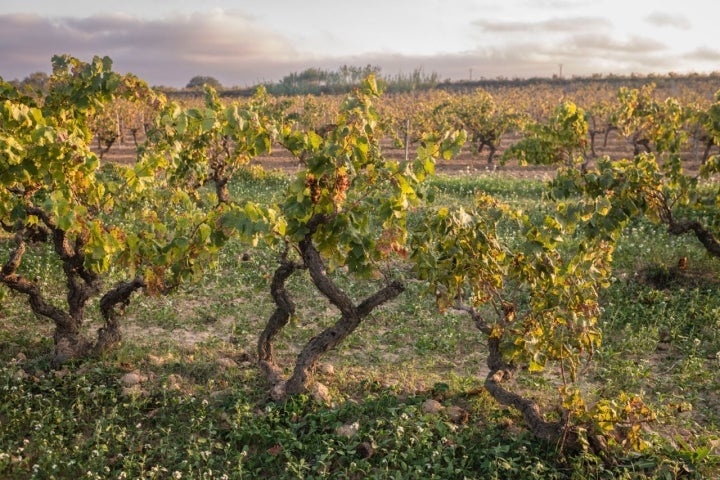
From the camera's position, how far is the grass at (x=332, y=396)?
5.45 metres

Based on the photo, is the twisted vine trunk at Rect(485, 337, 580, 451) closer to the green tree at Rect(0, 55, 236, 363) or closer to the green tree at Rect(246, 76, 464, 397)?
the green tree at Rect(246, 76, 464, 397)

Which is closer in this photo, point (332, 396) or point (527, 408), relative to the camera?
point (527, 408)

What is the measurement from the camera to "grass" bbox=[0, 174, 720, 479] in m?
5.45

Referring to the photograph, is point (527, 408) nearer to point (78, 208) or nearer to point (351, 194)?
point (351, 194)

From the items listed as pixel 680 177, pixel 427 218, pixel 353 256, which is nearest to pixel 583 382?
pixel 427 218

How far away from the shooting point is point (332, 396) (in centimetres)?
659

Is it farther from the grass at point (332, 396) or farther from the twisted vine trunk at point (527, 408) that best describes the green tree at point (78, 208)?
the twisted vine trunk at point (527, 408)

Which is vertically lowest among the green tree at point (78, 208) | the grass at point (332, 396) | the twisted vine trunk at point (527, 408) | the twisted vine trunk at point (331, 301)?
the grass at point (332, 396)

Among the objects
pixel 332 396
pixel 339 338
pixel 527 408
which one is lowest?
pixel 332 396

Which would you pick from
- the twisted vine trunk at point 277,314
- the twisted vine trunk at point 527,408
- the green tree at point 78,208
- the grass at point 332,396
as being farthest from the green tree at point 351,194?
the grass at point 332,396

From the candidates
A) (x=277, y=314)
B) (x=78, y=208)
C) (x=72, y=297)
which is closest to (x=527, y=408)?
(x=277, y=314)

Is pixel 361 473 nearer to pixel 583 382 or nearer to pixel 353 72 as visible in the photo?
pixel 583 382

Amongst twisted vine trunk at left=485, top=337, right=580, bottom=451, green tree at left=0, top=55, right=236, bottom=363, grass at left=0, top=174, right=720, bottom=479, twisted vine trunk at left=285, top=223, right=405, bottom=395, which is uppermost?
green tree at left=0, top=55, right=236, bottom=363

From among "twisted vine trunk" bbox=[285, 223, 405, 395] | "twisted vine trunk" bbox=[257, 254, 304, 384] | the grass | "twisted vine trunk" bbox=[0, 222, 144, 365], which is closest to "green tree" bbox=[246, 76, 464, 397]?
"twisted vine trunk" bbox=[285, 223, 405, 395]
